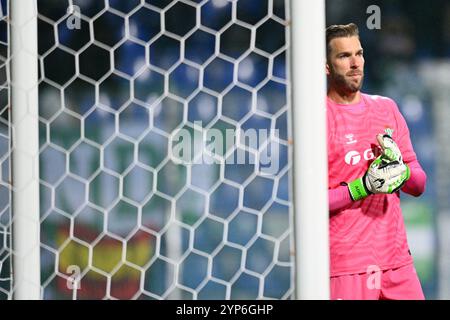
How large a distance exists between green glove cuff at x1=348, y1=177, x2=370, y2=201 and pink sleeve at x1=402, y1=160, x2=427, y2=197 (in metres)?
0.12

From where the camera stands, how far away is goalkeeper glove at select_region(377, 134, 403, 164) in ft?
3.85

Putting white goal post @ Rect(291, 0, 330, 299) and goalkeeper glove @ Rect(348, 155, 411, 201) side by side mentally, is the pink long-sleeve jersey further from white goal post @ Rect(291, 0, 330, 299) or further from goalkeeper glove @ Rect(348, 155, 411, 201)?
white goal post @ Rect(291, 0, 330, 299)

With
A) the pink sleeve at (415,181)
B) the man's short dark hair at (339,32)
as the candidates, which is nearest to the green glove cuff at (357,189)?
the pink sleeve at (415,181)

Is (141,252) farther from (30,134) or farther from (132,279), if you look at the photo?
(30,134)

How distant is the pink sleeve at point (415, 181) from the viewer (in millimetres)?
1271

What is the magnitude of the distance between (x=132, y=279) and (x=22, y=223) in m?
0.72

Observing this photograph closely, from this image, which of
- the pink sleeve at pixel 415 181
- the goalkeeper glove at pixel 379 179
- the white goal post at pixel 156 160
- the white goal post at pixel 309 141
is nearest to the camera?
the white goal post at pixel 309 141

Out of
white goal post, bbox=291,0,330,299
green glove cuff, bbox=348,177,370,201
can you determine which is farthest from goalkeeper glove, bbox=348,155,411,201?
white goal post, bbox=291,0,330,299

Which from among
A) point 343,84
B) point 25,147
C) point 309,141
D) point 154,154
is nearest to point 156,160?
point 154,154

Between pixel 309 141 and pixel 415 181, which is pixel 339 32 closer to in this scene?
pixel 415 181

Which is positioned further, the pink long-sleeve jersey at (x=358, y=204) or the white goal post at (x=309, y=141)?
the pink long-sleeve jersey at (x=358, y=204)

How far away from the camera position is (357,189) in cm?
119

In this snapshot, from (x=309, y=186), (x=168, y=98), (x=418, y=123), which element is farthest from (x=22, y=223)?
(x=418, y=123)

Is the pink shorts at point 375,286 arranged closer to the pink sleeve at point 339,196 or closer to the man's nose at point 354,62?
the pink sleeve at point 339,196
